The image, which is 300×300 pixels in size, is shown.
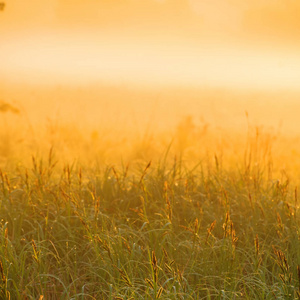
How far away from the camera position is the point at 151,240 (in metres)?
2.71

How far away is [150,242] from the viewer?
270cm

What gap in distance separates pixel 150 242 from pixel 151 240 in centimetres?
2

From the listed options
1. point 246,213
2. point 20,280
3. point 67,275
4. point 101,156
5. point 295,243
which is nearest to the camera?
point 20,280

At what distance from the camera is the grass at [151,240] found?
232cm

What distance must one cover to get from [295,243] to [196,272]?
0.72m

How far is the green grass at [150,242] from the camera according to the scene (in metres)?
2.32

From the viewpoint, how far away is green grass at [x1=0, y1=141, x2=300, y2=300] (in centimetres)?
232

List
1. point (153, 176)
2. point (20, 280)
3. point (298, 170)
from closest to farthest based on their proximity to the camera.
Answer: point (20, 280)
point (153, 176)
point (298, 170)

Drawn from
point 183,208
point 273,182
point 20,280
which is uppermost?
point 273,182

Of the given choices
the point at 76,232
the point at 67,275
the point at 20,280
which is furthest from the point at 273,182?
the point at 20,280

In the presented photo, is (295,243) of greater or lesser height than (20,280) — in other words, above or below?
above

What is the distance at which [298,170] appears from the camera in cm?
523

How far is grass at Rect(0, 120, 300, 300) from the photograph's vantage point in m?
2.32

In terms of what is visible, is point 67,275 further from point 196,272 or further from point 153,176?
point 153,176
